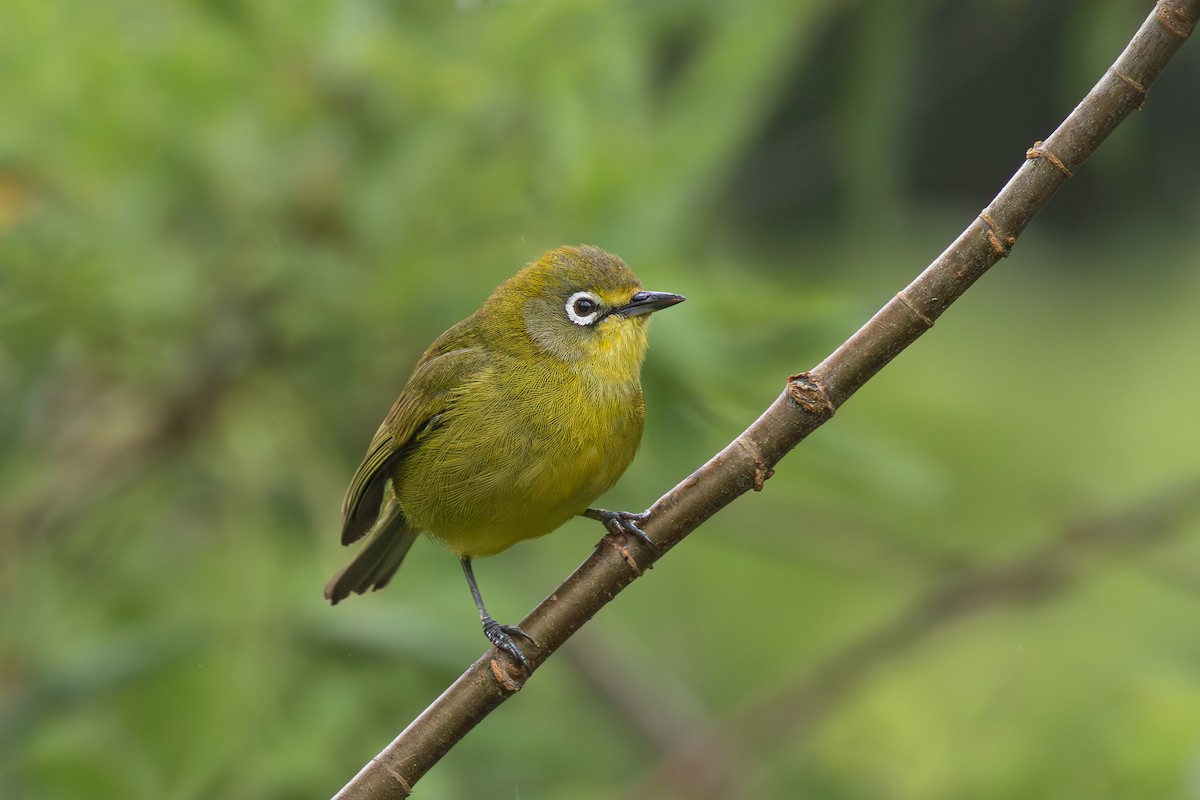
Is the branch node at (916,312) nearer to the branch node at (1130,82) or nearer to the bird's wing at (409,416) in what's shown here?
the branch node at (1130,82)

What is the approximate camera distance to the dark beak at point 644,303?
3994 millimetres

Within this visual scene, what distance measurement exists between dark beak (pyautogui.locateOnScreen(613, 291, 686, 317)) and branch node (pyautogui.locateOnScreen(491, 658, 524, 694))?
4.51 ft

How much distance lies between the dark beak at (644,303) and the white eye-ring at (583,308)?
2.2 inches

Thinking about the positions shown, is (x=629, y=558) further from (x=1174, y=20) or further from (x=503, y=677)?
(x=1174, y=20)

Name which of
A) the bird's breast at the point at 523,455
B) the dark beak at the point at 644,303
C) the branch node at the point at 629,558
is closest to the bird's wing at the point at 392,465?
the bird's breast at the point at 523,455

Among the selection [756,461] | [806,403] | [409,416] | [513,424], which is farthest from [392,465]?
[806,403]

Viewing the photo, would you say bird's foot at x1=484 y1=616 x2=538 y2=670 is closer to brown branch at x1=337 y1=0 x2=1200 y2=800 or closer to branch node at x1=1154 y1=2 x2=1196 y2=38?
brown branch at x1=337 y1=0 x2=1200 y2=800

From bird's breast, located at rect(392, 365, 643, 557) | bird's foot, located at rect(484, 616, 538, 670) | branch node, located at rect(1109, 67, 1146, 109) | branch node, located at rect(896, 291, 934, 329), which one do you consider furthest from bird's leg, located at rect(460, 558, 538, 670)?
branch node, located at rect(1109, 67, 1146, 109)

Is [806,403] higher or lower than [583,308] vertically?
lower

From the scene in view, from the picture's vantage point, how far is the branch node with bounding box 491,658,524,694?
2.86 metres

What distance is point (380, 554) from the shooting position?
4312mm

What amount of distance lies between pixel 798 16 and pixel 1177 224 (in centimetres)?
364

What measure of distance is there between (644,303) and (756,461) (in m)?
1.43

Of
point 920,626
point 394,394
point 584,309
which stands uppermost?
point 394,394
